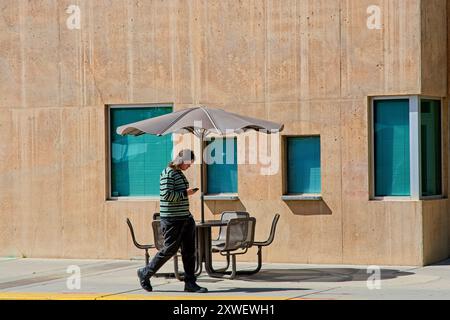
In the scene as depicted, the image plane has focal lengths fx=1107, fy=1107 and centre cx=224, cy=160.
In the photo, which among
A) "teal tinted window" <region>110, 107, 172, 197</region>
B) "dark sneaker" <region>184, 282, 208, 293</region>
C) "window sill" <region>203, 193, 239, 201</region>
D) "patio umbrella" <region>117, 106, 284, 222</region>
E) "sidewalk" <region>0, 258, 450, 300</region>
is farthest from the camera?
"teal tinted window" <region>110, 107, 172, 197</region>

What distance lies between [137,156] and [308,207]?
3121mm

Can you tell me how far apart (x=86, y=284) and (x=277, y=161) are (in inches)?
158

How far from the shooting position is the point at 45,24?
1919cm

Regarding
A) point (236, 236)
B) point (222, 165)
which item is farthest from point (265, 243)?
point (222, 165)

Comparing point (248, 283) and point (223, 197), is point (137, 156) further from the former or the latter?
point (248, 283)

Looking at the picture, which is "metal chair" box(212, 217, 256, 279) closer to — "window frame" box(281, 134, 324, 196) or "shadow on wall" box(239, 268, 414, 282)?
"shadow on wall" box(239, 268, 414, 282)

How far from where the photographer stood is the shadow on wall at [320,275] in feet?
51.9

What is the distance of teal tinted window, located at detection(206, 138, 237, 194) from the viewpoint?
18188 millimetres

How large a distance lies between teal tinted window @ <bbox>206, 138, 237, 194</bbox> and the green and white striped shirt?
151 inches

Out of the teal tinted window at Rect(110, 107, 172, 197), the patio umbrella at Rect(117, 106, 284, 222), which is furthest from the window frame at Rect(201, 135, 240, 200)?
the patio umbrella at Rect(117, 106, 284, 222)

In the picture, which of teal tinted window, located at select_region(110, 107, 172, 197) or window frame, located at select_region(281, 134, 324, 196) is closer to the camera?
window frame, located at select_region(281, 134, 324, 196)

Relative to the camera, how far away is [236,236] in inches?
615

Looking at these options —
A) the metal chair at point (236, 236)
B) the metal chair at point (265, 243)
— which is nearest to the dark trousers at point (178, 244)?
the metal chair at point (236, 236)

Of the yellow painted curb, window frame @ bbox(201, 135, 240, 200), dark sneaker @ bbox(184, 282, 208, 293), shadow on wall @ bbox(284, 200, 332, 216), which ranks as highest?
window frame @ bbox(201, 135, 240, 200)
